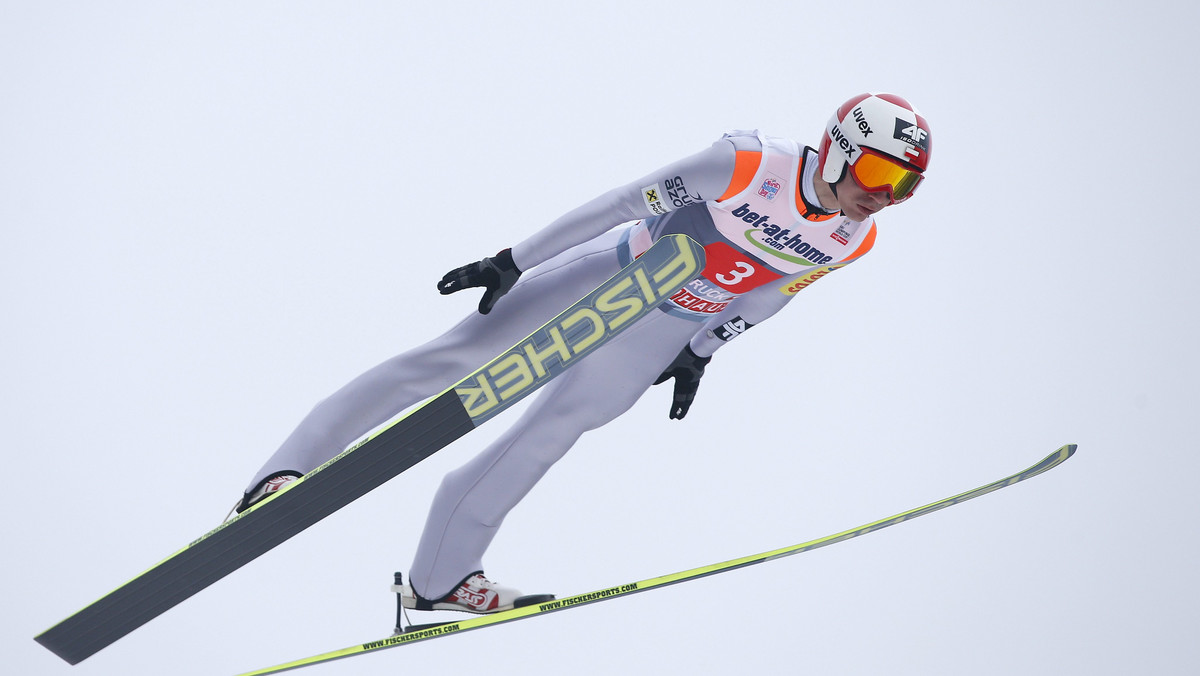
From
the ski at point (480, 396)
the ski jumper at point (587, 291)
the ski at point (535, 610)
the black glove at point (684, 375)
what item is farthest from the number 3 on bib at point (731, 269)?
the ski at point (535, 610)

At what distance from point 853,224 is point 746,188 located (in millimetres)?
285

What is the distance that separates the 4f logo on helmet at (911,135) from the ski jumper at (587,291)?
0.80 ft

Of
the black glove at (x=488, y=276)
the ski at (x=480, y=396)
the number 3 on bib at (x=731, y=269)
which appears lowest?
the ski at (x=480, y=396)

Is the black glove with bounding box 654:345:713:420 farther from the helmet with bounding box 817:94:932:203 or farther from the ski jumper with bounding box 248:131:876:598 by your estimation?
the helmet with bounding box 817:94:932:203

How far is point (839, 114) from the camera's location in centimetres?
280

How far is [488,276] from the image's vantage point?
9.93 feet

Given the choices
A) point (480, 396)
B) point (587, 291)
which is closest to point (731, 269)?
point (587, 291)

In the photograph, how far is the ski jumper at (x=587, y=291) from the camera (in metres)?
2.93

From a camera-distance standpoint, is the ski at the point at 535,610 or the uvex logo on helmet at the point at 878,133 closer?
the uvex logo on helmet at the point at 878,133

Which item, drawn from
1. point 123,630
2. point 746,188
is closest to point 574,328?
point 746,188

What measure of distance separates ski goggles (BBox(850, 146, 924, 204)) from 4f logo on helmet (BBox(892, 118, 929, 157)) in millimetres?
49

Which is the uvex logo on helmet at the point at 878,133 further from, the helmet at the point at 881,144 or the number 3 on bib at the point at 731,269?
the number 3 on bib at the point at 731,269

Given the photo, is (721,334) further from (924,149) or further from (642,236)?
(924,149)

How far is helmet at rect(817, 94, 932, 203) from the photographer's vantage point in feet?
8.97
